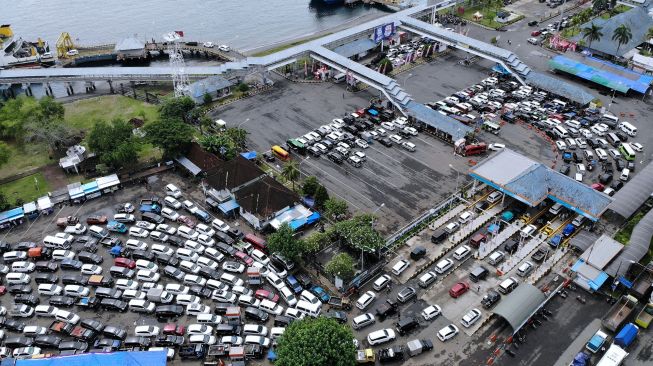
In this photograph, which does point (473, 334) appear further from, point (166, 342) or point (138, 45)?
point (138, 45)

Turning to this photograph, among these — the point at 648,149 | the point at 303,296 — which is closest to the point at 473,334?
the point at 303,296

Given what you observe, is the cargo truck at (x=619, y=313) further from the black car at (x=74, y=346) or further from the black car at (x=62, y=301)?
the black car at (x=62, y=301)

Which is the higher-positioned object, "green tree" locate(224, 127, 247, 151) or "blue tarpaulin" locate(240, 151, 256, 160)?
"green tree" locate(224, 127, 247, 151)

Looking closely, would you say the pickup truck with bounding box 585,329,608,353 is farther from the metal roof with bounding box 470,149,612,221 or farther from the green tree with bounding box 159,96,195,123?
the green tree with bounding box 159,96,195,123

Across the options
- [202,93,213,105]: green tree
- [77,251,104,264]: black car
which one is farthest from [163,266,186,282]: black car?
[202,93,213,105]: green tree

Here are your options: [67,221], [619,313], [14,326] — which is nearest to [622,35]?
[619,313]

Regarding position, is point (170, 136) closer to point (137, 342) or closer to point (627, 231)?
point (137, 342)
